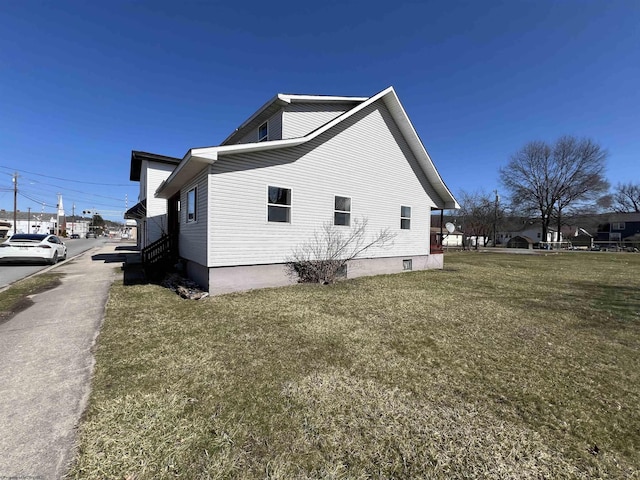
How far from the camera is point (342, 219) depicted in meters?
10.1

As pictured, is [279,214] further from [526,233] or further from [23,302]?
[526,233]

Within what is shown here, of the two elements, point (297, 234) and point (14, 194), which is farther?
point (14, 194)

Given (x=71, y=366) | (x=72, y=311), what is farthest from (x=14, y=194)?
(x=71, y=366)

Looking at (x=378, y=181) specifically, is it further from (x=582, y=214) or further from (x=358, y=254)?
(x=582, y=214)

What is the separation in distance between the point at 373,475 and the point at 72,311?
6.77 m

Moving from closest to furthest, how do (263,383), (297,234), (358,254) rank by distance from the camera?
(263,383), (297,234), (358,254)

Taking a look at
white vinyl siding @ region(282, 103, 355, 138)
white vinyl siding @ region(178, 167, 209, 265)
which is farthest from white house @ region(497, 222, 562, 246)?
white vinyl siding @ region(178, 167, 209, 265)

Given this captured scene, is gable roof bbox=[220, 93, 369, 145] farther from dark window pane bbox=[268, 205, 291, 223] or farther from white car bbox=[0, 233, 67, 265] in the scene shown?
white car bbox=[0, 233, 67, 265]

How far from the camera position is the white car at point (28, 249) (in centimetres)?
1227

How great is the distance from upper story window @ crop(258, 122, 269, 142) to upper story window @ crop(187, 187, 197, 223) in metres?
3.44

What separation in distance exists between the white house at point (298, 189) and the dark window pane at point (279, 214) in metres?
0.03

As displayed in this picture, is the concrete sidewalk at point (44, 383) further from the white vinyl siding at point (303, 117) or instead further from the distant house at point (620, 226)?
Answer: the distant house at point (620, 226)

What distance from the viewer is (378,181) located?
36.4ft

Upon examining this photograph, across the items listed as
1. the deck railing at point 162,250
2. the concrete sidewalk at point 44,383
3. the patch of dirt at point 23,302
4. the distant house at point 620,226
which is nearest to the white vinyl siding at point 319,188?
the concrete sidewalk at point 44,383
